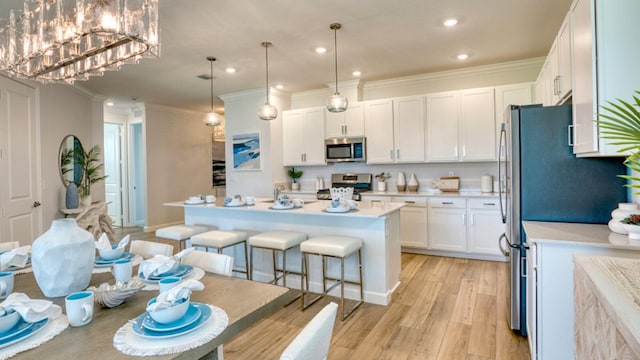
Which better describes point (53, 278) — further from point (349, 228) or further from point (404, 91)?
point (404, 91)

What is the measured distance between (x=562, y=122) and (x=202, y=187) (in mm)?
7335

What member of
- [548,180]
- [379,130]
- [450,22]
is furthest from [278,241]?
[379,130]

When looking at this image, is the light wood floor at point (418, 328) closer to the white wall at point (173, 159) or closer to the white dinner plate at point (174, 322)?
the white dinner plate at point (174, 322)

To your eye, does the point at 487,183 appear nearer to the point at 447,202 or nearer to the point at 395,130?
the point at 447,202

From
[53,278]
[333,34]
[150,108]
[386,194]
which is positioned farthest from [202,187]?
[53,278]

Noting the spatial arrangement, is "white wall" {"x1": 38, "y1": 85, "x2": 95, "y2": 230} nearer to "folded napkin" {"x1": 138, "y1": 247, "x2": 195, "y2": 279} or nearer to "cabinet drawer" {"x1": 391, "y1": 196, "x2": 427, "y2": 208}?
"folded napkin" {"x1": 138, "y1": 247, "x2": 195, "y2": 279}

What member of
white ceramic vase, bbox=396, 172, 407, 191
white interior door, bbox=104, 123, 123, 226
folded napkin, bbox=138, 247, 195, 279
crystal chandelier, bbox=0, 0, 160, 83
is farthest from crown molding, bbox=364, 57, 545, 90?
white interior door, bbox=104, 123, 123, 226

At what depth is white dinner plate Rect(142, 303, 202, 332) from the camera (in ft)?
3.56

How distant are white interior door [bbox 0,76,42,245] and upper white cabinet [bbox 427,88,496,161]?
5172mm

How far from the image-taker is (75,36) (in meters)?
2.12

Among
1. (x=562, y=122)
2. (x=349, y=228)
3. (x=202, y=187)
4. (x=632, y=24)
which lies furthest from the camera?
(x=202, y=187)

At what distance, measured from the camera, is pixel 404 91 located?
5.40 meters

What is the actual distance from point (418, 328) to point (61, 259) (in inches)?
94.3

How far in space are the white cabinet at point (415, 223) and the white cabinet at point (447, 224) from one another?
0.08m
